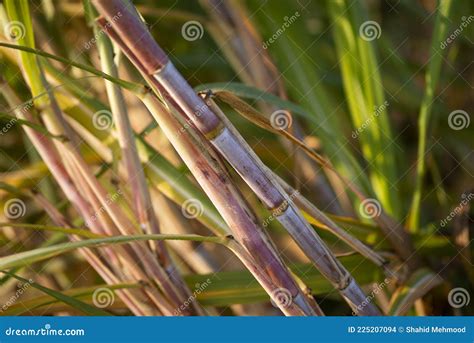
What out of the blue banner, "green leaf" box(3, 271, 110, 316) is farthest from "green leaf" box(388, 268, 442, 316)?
"green leaf" box(3, 271, 110, 316)

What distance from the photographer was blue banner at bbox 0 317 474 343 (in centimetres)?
71

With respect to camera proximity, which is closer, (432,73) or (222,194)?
(222,194)

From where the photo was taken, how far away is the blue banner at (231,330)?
71cm

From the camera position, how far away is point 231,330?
722mm

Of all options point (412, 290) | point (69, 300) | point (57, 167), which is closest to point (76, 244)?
point (69, 300)

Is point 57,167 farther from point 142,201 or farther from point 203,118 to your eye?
point 203,118

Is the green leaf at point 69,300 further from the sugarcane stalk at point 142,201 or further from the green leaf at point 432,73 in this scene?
the green leaf at point 432,73

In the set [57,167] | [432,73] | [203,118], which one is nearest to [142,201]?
[57,167]

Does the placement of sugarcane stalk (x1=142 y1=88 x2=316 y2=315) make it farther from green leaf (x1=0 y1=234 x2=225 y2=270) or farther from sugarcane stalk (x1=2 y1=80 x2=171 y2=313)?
sugarcane stalk (x1=2 y1=80 x2=171 y2=313)


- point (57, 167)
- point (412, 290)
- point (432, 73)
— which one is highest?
point (57, 167)

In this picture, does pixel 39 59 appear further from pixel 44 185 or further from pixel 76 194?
pixel 44 185

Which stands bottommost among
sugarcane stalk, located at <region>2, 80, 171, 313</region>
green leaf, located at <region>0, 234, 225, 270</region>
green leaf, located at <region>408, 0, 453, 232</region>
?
green leaf, located at <region>408, 0, 453, 232</region>

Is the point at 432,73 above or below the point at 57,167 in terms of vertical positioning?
below

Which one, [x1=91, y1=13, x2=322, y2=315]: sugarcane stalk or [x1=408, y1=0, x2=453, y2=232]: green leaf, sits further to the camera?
[x1=408, y1=0, x2=453, y2=232]: green leaf
